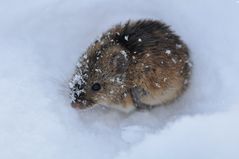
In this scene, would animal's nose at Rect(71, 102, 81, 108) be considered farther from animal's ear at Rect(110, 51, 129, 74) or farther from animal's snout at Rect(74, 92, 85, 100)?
animal's ear at Rect(110, 51, 129, 74)

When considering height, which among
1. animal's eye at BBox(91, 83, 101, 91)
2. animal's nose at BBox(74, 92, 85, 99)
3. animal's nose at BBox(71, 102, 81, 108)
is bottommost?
animal's nose at BBox(71, 102, 81, 108)

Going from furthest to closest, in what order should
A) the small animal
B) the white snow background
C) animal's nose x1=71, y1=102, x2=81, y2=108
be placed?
the small animal
animal's nose x1=71, y1=102, x2=81, y2=108
the white snow background

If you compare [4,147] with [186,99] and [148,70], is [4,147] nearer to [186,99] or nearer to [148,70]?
[148,70]

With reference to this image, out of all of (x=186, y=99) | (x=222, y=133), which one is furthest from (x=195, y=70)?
(x=222, y=133)

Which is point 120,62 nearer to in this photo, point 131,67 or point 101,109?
point 131,67

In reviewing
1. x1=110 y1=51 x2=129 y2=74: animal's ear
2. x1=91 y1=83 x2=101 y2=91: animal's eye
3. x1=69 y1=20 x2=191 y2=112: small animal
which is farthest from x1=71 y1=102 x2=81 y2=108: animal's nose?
x1=110 y1=51 x2=129 y2=74: animal's ear

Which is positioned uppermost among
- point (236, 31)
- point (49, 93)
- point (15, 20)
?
point (15, 20)
